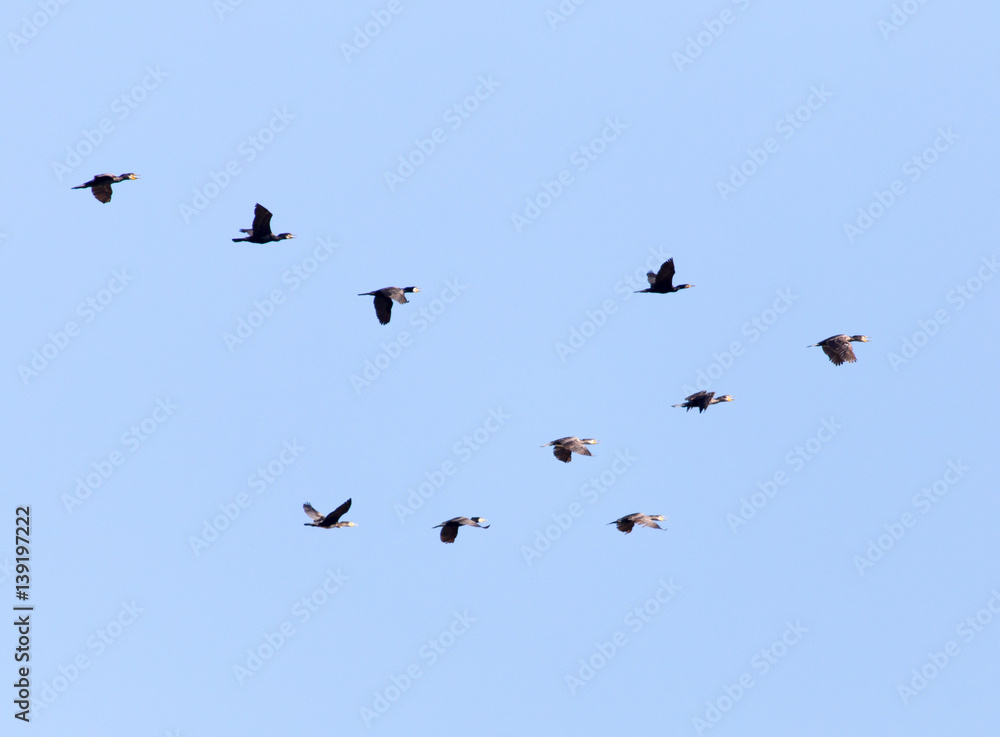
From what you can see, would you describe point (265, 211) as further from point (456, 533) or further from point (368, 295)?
point (456, 533)

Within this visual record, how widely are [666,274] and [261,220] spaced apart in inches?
502

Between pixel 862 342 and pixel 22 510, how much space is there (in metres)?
27.4

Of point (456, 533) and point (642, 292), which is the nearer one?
point (456, 533)

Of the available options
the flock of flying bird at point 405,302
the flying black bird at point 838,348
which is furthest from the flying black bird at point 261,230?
the flying black bird at point 838,348

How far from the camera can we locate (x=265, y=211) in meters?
→ 45.2

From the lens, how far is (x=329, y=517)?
4331 cm

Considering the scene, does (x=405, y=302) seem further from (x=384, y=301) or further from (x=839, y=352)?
(x=839, y=352)

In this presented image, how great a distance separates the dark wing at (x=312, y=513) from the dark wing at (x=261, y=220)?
8.52 meters

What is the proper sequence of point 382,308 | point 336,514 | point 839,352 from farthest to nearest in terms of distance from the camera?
1. point 382,308
2. point 839,352
3. point 336,514

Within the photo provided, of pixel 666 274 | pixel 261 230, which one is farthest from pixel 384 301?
pixel 666 274

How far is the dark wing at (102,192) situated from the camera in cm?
4600

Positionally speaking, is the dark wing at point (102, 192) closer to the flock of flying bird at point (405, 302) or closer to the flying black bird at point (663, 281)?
the flock of flying bird at point (405, 302)

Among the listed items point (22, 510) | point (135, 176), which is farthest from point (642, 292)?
point (22, 510)

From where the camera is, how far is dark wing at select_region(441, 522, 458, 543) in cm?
4362
